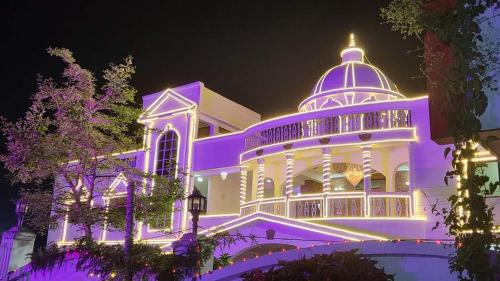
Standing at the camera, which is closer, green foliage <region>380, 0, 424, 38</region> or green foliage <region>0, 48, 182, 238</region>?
green foliage <region>380, 0, 424, 38</region>

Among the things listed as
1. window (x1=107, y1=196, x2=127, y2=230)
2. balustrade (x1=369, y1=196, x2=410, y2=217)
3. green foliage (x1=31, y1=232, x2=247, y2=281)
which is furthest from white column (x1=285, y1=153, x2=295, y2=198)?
green foliage (x1=31, y1=232, x2=247, y2=281)

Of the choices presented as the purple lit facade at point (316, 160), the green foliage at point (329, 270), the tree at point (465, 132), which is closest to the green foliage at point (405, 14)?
the tree at point (465, 132)

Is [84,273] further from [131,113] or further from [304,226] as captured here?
[304,226]

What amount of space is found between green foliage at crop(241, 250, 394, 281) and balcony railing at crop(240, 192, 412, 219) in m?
8.60

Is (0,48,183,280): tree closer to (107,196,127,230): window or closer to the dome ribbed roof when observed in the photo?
(107,196,127,230): window

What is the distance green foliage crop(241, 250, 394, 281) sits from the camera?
24.1ft

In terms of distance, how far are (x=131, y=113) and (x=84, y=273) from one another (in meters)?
4.81

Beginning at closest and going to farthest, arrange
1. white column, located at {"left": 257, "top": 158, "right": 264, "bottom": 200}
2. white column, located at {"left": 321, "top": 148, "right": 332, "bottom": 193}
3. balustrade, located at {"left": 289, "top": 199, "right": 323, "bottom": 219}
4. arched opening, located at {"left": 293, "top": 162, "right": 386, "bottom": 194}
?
balustrade, located at {"left": 289, "top": 199, "right": 323, "bottom": 219} → white column, located at {"left": 321, "top": 148, "right": 332, "bottom": 193} → white column, located at {"left": 257, "top": 158, "right": 264, "bottom": 200} → arched opening, located at {"left": 293, "top": 162, "right": 386, "bottom": 194}

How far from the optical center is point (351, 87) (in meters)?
20.7

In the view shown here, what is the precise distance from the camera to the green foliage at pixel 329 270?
24.1 ft

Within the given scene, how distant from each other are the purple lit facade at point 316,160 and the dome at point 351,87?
0.04 meters

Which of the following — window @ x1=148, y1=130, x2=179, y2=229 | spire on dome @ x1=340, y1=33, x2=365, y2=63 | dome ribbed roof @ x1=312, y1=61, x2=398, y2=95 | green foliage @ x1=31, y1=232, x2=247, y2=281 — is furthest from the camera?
window @ x1=148, y1=130, x2=179, y2=229

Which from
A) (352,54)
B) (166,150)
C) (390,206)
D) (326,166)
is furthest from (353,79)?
→ (166,150)

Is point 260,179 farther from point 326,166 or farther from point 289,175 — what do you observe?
point 326,166
